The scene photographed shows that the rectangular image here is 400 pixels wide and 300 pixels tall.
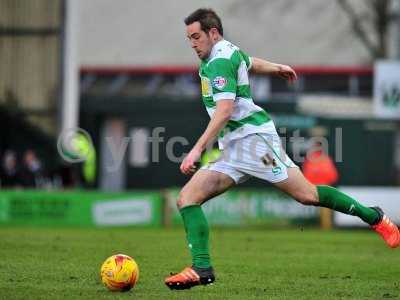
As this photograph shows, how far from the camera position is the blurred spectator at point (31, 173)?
92.2 ft

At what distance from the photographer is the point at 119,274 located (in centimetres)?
985

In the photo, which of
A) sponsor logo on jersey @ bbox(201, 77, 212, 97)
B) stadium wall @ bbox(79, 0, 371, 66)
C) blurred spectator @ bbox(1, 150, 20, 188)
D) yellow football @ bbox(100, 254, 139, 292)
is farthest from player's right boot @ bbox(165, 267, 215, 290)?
stadium wall @ bbox(79, 0, 371, 66)

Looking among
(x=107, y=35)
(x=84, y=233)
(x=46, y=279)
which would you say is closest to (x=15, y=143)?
(x=84, y=233)

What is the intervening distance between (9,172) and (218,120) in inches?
753

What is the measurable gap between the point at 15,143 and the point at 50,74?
2518mm

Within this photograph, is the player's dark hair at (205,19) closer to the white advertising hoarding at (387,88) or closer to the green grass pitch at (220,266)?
the green grass pitch at (220,266)

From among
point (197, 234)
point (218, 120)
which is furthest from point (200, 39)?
point (197, 234)

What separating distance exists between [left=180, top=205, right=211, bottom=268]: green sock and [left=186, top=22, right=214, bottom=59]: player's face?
138cm

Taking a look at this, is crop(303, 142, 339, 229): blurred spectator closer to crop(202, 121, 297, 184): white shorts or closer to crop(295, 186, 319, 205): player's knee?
crop(295, 186, 319, 205): player's knee

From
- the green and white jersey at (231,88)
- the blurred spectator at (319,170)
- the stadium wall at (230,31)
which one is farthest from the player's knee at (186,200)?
the stadium wall at (230,31)

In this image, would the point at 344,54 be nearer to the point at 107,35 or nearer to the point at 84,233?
the point at 107,35

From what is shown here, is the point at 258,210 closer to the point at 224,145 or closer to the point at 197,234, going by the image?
the point at 224,145

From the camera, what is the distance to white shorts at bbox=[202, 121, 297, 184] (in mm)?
9922

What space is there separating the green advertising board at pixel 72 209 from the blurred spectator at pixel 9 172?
3.84m
